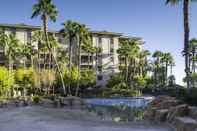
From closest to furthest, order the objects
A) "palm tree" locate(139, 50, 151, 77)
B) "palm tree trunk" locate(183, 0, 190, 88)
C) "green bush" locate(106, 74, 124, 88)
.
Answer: "palm tree trunk" locate(183, 0, 190, 88) → "green bush" locate(106, 74, 124, 88) → "palm tree" locate(139, 50, 151, 77)

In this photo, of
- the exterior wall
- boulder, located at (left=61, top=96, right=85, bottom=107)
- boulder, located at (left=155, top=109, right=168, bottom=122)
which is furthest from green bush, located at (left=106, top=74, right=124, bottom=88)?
boulder, located at (left=155, top=109, right=168, bottom=122)

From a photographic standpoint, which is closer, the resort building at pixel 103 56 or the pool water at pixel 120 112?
the pool water at pixel 120 112

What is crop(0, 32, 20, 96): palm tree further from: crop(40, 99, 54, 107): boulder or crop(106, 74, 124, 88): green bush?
crop(40, 99, 54, 107): boulder

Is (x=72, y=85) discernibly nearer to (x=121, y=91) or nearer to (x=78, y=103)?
(x=121, y=91)

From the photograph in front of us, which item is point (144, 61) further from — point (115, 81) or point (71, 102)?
point (71, 102)

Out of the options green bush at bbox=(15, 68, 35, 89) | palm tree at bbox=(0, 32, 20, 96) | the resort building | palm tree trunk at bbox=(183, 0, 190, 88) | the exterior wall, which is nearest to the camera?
palm tree trunk at bbox=(183, 0, 190, 88)

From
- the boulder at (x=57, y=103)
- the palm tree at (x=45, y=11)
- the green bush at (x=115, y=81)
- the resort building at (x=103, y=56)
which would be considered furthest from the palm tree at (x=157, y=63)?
the boulder at (x=57, y=103)

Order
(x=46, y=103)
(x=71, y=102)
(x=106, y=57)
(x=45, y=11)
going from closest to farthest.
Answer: (x=46, y=103)
(x=71, y=102)
(x=45, y=11)
(x=106, y=57)

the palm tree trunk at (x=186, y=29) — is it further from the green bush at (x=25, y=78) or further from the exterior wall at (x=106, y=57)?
the exterior wall at (x=106, y=57)

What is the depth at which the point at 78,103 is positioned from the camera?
41281mm

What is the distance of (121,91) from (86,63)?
22.6 metres

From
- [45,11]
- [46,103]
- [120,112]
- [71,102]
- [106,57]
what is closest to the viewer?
[120,112]

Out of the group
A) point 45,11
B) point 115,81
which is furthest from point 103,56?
point 45,11

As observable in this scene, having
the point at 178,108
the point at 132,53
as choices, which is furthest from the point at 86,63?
the point at 178,108
